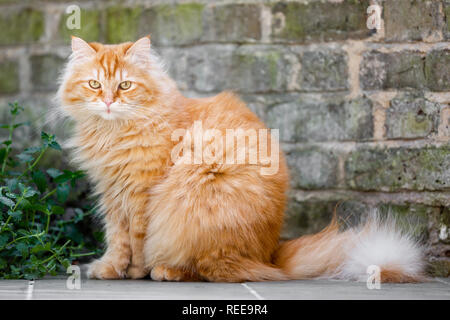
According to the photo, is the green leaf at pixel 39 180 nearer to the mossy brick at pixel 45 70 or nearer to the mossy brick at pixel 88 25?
the mossy brick at pixel 45 70

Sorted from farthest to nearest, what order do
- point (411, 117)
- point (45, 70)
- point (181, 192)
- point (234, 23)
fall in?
point (45, 70), point (234, 23), point (411, 117), point (181, 192)

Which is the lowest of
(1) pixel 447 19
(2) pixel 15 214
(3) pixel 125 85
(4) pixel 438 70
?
(2) pixel 15 214

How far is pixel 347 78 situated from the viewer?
134 inches

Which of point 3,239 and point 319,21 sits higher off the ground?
point 319,21

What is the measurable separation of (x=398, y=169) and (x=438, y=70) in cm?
64

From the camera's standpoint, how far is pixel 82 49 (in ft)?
9.57

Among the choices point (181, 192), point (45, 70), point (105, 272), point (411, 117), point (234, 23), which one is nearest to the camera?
point (181, 192)

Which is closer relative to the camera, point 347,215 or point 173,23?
point 347,215

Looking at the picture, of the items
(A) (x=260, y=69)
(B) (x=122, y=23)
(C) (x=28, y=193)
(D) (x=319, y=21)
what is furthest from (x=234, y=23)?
(C) (x=28, y=193)

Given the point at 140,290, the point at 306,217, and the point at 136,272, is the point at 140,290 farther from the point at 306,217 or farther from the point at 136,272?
the point at 306,217

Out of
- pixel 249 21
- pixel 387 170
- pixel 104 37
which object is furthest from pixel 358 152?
pixel 104 37

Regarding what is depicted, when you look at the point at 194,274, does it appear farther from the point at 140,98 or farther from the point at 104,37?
the point at 104,37

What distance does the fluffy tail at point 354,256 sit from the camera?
2.65 metres

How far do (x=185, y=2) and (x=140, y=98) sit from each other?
3.56ft
